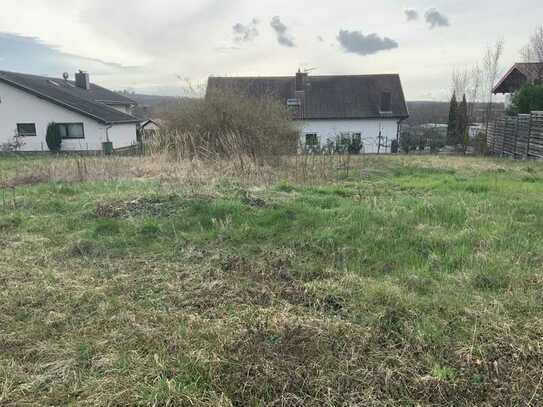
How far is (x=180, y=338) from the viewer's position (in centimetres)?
257

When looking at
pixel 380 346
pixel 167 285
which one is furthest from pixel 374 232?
pixel 167 285

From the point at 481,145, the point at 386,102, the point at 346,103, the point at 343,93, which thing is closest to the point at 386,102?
the point at 386,102

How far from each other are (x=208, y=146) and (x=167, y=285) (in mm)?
8673

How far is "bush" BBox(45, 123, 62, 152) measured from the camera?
23.8 metres

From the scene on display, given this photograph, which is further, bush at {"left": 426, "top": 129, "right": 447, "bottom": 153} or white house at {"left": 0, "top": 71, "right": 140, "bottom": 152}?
white house at {"left": 0, "top": 71, "right": 140, "bottom": 152}

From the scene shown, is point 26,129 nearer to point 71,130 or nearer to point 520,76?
point 71,130

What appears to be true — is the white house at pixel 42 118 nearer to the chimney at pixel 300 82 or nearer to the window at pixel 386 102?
the chimney at pixel 300 82

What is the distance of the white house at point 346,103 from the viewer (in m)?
28.1

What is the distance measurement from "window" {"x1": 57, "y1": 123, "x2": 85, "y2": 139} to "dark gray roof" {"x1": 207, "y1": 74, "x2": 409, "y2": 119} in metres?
11.6

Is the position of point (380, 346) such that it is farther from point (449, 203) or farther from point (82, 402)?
point (449, 203)

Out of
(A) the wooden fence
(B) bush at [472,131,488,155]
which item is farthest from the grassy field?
(B) bush at [472,131,488,155]

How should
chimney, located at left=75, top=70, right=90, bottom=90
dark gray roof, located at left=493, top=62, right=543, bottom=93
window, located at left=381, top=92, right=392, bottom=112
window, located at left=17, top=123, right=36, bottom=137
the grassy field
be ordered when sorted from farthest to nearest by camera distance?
1. chimney, located at left=75, top=70, right=90, bottom=90
2. window, located at left=381, top=92, right=392, bottom=112
3. window, located at left=17, top=123, right=36, bottom=137
4. dark gray roof, located at left=493, top=62, right=543, bottom=93
5. the grassy field

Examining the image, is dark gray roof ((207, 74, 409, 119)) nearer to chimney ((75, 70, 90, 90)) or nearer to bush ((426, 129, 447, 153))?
bush ((426, 129, 447, 153))

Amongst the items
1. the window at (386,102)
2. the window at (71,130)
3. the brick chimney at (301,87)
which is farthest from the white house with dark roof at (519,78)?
the window at (71,130)
